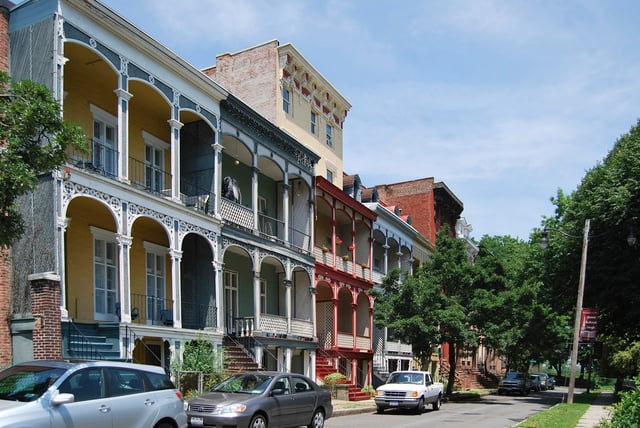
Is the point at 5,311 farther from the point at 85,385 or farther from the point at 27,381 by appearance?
the point at 85,385

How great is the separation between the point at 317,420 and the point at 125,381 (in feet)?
21.7

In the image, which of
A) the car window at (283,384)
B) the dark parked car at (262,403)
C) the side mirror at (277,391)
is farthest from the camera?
the car window at (283,384)

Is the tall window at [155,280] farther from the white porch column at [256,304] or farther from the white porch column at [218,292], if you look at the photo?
the white porch column at [256,304]

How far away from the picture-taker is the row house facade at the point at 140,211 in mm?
16734

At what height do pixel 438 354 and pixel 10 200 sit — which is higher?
pixel 10 200

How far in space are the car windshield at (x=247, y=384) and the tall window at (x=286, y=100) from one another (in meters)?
18.0

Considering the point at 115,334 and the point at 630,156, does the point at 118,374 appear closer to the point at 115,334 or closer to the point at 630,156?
the point at 115,334

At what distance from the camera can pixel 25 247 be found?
16797 mm

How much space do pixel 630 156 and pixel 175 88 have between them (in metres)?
18.4

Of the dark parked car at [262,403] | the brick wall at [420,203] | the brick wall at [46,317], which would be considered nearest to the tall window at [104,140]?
the brick wall at [46,317]

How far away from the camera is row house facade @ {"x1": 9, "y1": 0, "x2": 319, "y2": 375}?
16.7 meters

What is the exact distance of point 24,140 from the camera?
35.8 ft

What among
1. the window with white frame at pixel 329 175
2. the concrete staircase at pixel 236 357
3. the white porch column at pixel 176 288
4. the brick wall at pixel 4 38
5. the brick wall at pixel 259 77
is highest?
the brick wall at pixel 259 77

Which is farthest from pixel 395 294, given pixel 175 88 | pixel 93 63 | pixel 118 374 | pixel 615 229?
pixel 118 374
